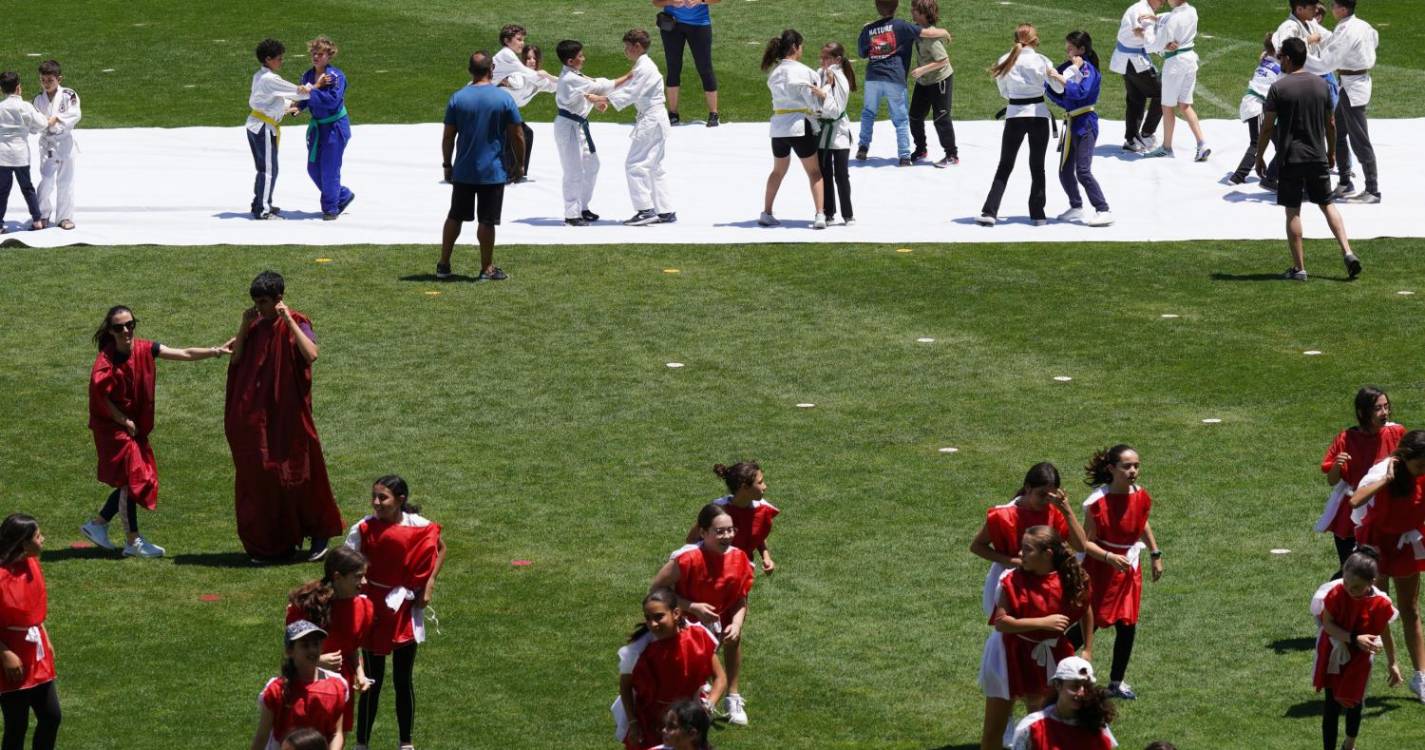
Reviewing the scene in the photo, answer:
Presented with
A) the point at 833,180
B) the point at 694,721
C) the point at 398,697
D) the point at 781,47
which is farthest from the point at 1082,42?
the point at 694,721

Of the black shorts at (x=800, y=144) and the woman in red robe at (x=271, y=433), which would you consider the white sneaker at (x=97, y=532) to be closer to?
the woman in red robe at (x=271, y=433)

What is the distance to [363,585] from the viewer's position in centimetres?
952

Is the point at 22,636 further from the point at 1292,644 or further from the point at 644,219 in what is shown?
the point at 644,219

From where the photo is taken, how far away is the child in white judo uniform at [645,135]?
20594 millimetres

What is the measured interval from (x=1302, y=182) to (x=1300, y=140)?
0.36 m

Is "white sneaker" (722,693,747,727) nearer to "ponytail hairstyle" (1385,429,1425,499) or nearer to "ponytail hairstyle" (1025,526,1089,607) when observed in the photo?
"ponytail hairstyle" (1025,526,1089,607)

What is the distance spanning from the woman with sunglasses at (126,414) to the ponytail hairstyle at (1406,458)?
6.38m

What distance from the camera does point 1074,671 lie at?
7.50 metres

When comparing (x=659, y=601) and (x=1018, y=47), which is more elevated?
(x=1018, y=47)

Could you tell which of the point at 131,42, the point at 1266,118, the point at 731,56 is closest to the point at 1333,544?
the point at 1266,118

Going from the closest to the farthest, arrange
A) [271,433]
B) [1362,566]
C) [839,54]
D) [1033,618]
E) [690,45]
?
1. [1033,618]
2. [1362,566]
3. [271,433]
4. [839,54]
5. [690,45]

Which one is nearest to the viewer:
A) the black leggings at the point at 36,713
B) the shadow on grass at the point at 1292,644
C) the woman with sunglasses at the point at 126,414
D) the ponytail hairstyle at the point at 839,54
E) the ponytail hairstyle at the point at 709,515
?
the black leggings at the point at 36,713

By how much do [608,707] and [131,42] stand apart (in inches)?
874

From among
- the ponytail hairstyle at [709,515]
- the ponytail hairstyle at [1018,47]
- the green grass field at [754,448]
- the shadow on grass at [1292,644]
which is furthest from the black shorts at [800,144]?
the ponytail hairstyle at [709,515]
